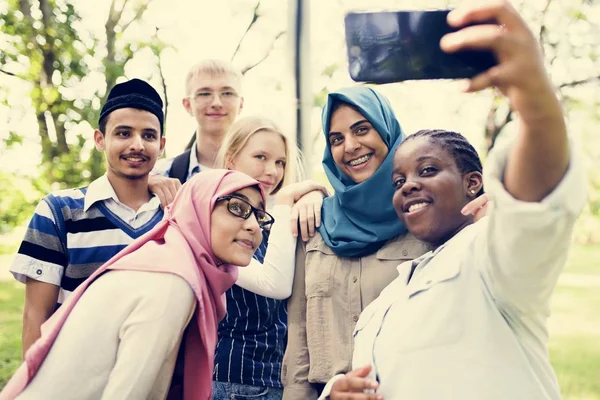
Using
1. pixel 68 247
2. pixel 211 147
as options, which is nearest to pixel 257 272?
pixel 68 247

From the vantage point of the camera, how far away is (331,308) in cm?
221

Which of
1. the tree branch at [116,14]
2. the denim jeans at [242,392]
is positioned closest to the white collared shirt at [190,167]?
the denim jeans at [242,392]

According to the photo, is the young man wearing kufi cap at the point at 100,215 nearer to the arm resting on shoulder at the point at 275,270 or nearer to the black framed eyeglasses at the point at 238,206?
the arm resting on shoulder at the point at 275,270

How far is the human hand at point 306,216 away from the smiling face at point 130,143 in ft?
2.16

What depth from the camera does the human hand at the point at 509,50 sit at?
110 centimetres

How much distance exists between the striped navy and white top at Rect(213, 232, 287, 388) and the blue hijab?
0.41 meters

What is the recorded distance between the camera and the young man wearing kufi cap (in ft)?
7.98

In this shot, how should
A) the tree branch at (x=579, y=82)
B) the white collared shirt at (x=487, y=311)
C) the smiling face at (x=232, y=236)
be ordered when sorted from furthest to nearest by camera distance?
the tree branch at (x=579, y=82) → the smiling face at (x=232, y=236) → the white collared shirt at (x=487, y=311)

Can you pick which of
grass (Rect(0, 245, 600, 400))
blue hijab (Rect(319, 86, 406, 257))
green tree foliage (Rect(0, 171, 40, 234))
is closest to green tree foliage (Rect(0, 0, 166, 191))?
green tree foliage (Rect(0, 171, 40, 234))

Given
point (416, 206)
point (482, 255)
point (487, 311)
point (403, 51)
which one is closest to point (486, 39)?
point (403, 51)

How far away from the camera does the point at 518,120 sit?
46.8 inches

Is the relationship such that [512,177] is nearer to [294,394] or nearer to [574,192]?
[574,192]

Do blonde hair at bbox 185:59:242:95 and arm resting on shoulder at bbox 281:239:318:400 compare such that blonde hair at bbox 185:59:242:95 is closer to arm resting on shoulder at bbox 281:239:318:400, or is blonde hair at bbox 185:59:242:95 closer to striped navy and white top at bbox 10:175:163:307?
striped navy and white top at bbox 10:175:163:307

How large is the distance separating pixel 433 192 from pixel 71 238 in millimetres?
1390
